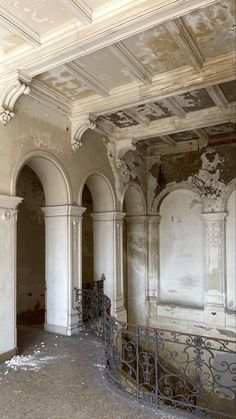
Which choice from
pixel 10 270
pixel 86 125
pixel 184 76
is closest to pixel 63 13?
pixel 184 76

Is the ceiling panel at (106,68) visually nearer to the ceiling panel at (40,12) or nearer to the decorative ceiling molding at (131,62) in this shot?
the decorative ceiling molding at (131,62)

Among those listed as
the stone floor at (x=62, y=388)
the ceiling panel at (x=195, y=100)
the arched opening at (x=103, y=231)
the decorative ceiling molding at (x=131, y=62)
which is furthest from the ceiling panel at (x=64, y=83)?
the stone floor at (x=62, y=388)

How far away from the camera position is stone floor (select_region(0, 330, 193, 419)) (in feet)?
12.8

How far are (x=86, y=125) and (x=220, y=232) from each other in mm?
5031

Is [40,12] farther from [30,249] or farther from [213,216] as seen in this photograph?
[213,216]

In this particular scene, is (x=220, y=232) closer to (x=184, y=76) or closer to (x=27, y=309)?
(x=184, y=76)

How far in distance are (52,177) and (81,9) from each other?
350cm

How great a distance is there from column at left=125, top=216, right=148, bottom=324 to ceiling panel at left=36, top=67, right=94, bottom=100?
5.15 metres

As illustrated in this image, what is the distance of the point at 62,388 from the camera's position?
14.6 ft

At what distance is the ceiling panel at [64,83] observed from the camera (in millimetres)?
5625

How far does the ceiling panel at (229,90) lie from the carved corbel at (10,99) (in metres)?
3.56

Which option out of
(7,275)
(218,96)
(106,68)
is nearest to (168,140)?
(218,96)

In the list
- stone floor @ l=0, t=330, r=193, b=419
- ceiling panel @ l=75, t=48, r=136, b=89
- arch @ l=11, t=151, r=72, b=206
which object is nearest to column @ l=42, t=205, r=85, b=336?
arch @ l=11, t=151, r=72, b=206

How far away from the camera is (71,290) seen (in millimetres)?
6824
